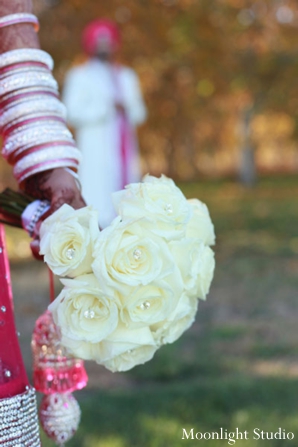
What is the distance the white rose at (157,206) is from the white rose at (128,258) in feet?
0.10

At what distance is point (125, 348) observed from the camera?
3.82ft

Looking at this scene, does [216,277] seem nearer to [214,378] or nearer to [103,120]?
[103,120]

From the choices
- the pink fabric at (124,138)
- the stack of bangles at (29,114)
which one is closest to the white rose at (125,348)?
the stack of bangles at (29,114)

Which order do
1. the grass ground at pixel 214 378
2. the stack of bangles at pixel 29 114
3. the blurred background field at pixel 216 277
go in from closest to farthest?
the stack of bangles at pixel 29 114, the grass ground at pixel 214 378, the blurred background field at pixel 216 277

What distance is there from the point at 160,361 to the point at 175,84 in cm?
1020

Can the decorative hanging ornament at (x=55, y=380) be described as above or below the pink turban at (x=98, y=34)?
below

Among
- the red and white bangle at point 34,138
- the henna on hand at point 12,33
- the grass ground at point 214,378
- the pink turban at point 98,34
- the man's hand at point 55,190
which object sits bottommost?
the grass ground at point 214,378

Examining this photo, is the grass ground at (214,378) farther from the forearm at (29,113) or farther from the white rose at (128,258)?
the white rose at (128,258)

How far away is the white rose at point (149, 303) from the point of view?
45.3 inches

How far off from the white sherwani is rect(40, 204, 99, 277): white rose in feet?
15.1

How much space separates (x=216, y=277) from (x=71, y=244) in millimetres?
5245

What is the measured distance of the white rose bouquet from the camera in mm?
1139

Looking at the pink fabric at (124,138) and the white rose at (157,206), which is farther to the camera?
the pink fabric at (124,138)

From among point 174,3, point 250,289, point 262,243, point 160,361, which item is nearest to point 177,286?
point 160,361
